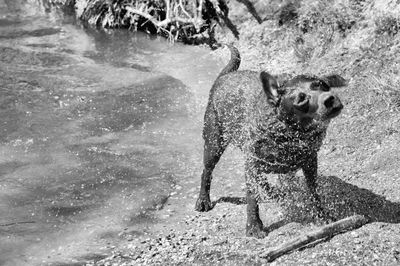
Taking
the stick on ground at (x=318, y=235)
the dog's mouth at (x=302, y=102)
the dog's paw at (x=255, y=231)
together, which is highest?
the dog's mouth at (x=302, y=102)

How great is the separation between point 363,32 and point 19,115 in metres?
5.41

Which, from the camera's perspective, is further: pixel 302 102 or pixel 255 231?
pixel 255 231

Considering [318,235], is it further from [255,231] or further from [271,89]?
[271,89]

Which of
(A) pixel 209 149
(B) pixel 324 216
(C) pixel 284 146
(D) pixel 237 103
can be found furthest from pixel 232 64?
(B) pixel 324 216

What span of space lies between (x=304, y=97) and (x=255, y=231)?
1494mm

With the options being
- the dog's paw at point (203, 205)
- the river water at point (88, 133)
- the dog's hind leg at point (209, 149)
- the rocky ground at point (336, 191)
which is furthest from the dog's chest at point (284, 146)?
the river water at point (88, 133)

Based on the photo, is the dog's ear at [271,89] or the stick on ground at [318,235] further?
the dog's ear at [271,89]

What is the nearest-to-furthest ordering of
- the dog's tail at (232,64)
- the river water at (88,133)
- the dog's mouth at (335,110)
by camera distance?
1. the dog's mouth at (335,110)
2. the river water at (88,133)
3. the dog's tail at (232,64)

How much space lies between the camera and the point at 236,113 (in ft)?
21.0

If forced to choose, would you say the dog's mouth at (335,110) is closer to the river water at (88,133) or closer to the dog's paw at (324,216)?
the dog's paw at (324,216)

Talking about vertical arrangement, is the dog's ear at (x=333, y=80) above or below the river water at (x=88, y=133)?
above

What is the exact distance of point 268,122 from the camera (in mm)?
5746

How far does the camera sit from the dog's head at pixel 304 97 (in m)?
5.27

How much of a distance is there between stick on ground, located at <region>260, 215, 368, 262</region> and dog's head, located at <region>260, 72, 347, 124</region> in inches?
38.5
